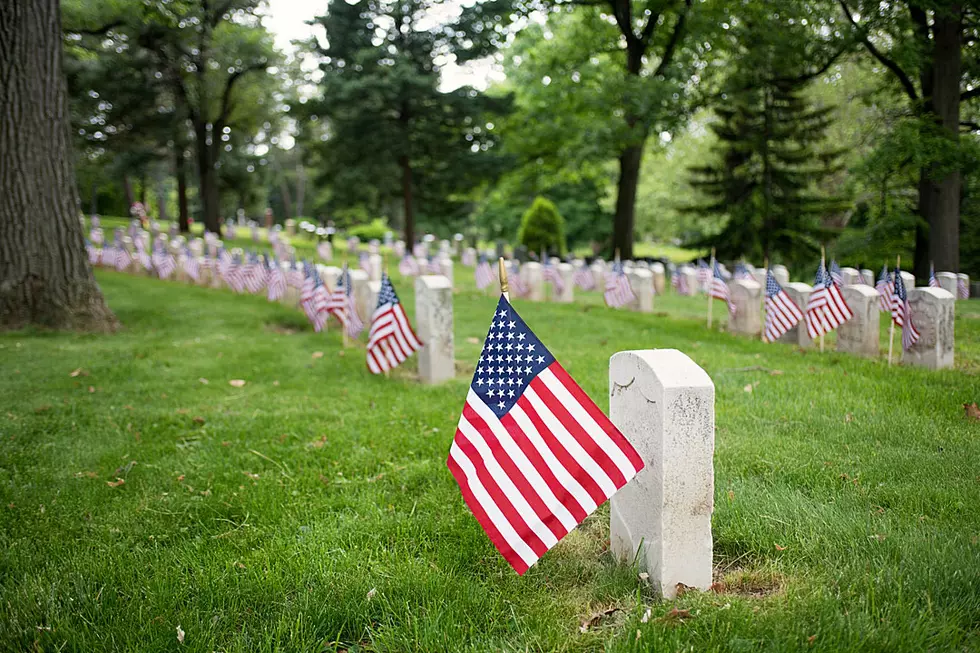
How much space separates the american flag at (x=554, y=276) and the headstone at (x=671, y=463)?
42.0 ft

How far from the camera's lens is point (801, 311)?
8906 millimetres

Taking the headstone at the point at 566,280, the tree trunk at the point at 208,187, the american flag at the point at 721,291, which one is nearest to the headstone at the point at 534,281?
the headstone at the point at 566,280

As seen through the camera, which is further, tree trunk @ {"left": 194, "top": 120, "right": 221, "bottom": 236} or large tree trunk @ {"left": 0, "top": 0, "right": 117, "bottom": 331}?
tree trunk @ {"left": 194, "top": 120, "right": 221, "bottom": 236}

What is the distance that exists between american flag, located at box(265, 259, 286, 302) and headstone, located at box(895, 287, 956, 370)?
11154 millimetres

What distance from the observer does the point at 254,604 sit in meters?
3.04

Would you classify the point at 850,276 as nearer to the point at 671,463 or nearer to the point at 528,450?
the point at 671,463

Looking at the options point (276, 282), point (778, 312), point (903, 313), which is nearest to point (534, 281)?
point (276, 282)

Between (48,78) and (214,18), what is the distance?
2009 cm

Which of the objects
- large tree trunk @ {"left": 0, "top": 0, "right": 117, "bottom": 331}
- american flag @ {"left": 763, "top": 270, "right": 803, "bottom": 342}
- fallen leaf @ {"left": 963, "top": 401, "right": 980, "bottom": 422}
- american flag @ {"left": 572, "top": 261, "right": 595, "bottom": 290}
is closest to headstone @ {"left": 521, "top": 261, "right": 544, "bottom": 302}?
american flag @ {"left": 572, "top": 261, "right": 595, "bottom": 290}

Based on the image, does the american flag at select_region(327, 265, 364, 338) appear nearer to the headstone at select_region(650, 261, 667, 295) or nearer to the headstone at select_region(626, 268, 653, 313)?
the headstone at select_region(626, 268, 653, 313)

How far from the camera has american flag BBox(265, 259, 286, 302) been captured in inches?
565

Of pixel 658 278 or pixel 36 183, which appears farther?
pixel 658 278

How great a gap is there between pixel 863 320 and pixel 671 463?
619 cm

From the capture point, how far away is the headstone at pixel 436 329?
7.55 m
